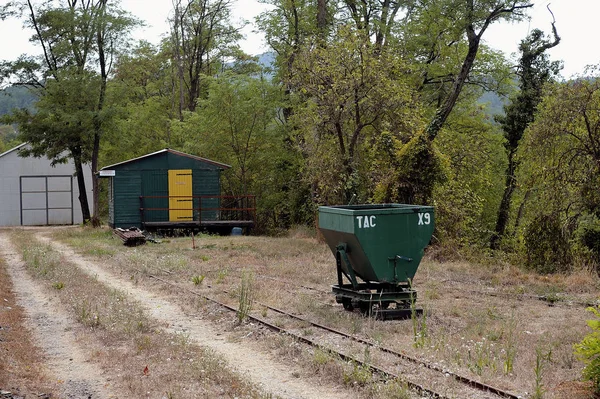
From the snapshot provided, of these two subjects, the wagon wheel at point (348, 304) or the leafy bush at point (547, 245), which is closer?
the wagon wheel at point (348, 304)

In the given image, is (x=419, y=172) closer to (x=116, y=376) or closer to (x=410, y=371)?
(x=410, y=371)

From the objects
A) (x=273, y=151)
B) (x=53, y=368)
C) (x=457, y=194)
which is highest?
(x=273, y=151)

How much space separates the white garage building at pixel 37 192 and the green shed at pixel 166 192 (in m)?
13.3

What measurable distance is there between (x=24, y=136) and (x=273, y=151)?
12273 millimetres

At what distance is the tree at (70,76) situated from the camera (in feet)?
107

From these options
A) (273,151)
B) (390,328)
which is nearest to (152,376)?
(390,328)

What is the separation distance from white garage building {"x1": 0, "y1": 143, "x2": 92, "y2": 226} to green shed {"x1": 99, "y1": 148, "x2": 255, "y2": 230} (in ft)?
43.5

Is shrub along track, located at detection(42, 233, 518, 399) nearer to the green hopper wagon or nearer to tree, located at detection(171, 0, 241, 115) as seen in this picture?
the green hopper wagon

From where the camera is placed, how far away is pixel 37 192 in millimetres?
40812

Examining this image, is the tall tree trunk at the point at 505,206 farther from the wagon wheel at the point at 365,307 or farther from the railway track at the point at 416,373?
the railway track at the point at 416,373

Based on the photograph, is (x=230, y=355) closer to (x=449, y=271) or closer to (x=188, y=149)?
(x=449, y=271)

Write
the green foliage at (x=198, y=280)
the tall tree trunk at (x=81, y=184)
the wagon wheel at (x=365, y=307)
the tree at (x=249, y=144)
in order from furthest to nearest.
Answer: the tall tree trunk at (x=81, y=184), the tree at (x=249, y=144), the green foliage at (x=198, y=280), the wagon wheel at (x=365, y=307)

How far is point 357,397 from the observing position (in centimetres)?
655

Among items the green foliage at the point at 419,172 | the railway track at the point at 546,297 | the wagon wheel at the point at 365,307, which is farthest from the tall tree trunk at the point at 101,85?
the wagon wheel at the point at 365,307
